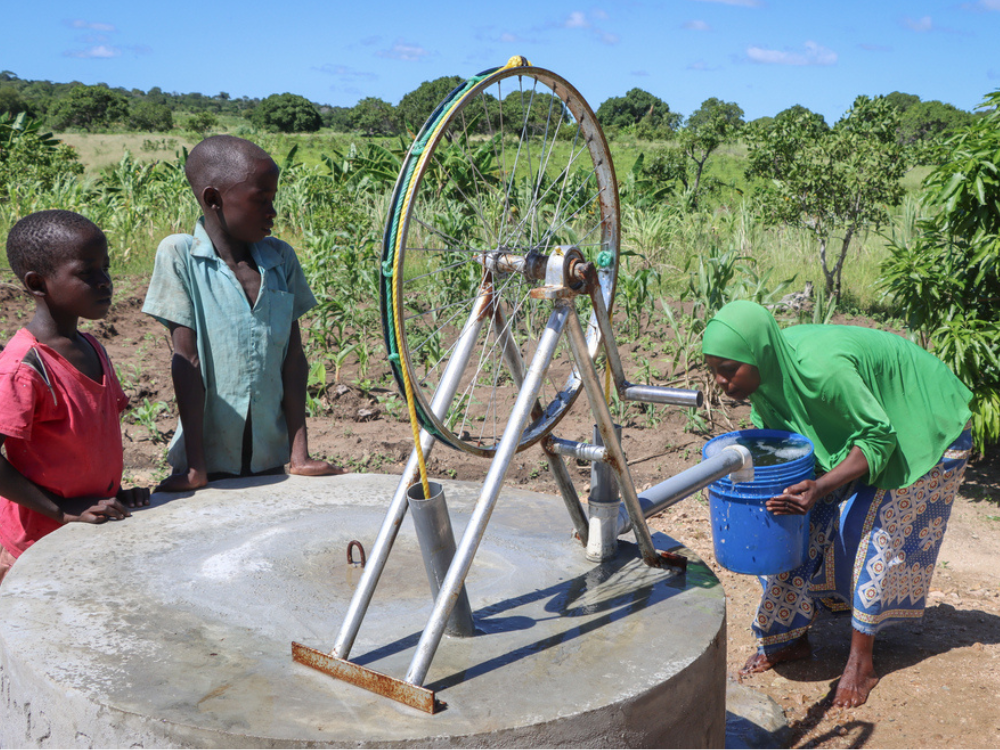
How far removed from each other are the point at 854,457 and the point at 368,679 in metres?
1.48

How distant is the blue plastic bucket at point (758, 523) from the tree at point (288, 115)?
42.5m

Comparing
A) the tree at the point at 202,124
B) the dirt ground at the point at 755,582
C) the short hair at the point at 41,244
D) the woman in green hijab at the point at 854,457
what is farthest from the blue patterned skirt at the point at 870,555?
the tree at the point at 202,124

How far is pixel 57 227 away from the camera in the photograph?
2.05 metres

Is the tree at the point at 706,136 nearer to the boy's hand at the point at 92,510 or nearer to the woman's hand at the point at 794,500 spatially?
the woman's hand at the point at 794,500

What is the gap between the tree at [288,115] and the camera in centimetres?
4212

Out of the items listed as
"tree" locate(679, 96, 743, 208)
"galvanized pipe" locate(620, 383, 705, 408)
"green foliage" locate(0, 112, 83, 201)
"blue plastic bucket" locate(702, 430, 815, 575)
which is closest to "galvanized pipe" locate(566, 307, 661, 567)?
"galvanized pipe" locate(620, 383, 705, 408)

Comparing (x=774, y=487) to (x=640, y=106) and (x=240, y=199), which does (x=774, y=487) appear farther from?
(x=640, y=106)

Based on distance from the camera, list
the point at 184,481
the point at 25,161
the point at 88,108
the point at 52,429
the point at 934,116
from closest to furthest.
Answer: the point at 52,429 < the point at 184,481 < the point at 25,161 < the point at 934,116 < the point at 88,108

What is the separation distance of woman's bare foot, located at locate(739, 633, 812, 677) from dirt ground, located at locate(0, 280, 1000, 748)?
0.09 ft

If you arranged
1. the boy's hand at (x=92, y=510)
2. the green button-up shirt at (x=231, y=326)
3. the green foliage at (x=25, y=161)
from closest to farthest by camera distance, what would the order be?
1. the boy's hand at (x=92, y=510)
2. the green button-up shirt at (x=231, y=326)
3. the green foliage at (x=25, y=161)

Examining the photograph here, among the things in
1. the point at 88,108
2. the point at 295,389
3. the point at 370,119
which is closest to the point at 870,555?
the point at 295,389

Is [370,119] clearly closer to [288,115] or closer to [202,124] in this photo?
[202,124]

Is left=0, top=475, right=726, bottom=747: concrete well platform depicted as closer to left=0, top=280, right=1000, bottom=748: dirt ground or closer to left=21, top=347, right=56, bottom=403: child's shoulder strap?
left=21, top=347, right=56, bottom=403: child's shoulder strap

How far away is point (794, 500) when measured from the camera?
2.23m
